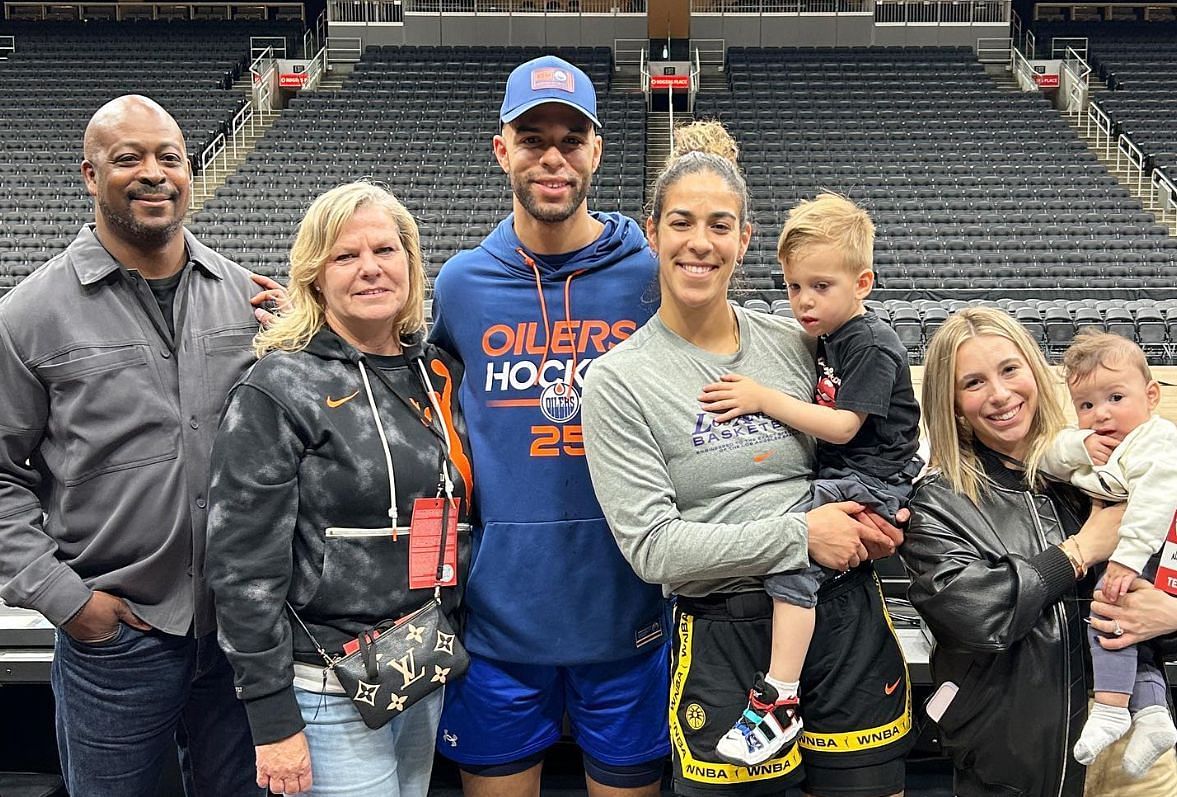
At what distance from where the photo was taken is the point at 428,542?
1.74 metres

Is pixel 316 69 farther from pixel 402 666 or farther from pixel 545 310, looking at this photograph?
pixel 402 666

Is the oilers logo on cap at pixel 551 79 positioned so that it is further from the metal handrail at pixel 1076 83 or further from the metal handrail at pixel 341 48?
the metal handrail at pixel 341 48

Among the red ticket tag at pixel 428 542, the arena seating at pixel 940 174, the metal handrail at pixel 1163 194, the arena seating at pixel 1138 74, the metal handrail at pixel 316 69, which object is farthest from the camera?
the metal handrail at pixel 316 69

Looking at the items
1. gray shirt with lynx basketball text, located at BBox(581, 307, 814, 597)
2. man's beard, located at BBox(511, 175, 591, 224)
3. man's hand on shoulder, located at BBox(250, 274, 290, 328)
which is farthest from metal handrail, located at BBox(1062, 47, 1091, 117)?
man's hand on shoulder, located at BBox(250, 274, 290, 328)

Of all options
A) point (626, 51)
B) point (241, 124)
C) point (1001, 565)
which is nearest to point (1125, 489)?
point (1001, 565)

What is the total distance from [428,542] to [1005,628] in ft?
3.22

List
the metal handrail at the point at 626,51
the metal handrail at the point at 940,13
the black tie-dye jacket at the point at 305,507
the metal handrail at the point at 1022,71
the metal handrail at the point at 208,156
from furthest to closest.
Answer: the metal handrail at the point at 940,13, the metal handrail at the point at 626,51, the metal handrail at the point at 1022,71, the metal handrail at the point at 208,156, the black tie-dye jacket at the point at 305,507

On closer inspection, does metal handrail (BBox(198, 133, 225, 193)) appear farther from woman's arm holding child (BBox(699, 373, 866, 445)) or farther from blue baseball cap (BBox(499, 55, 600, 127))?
woman's arm holding child (BBox(699, 373, 866, 445))

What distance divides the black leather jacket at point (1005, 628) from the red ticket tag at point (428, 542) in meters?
0.81

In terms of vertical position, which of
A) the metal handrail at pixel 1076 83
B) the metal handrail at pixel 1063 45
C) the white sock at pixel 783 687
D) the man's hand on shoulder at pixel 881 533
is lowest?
the white sock at pixel 783 687

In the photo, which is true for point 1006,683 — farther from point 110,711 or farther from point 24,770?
point 24,770

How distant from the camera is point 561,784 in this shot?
2.62 meters

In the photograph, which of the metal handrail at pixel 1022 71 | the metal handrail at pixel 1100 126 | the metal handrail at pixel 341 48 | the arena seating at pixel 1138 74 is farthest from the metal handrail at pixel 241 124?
the arena seating at pixel 1138 74

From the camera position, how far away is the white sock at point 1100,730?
5.42 ft
